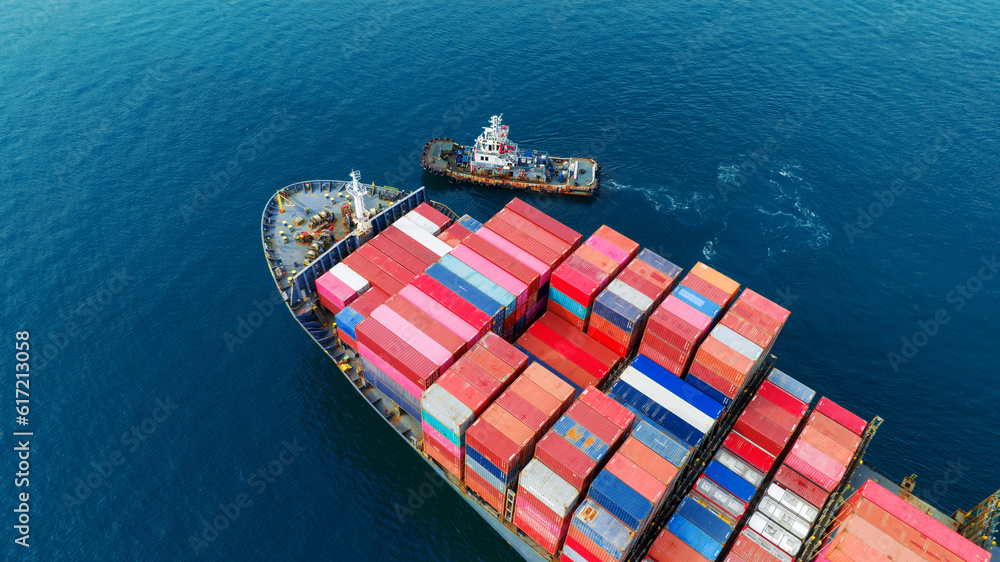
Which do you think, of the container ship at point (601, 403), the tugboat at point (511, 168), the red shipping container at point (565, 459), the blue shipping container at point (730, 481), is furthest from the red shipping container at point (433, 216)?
the blue shipping container at point (730, 481)

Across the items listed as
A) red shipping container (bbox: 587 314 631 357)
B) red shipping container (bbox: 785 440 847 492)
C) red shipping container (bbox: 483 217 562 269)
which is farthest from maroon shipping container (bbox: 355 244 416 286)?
red shipping container (bbox: 785 440 847 492)

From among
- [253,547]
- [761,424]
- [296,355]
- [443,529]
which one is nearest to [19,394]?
[296,355]

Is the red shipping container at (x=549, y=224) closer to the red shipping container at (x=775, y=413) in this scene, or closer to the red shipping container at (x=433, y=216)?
the red shipping container at (x=433, y=216)

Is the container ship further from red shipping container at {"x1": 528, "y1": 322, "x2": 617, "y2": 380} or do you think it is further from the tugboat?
the tugboat

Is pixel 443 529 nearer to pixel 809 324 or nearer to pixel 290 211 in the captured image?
pixel 290 211

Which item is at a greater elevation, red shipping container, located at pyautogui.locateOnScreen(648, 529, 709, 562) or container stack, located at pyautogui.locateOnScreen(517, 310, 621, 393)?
container stack, located at pyautogui.locateOnScreen(517, 310, 621, 393)
